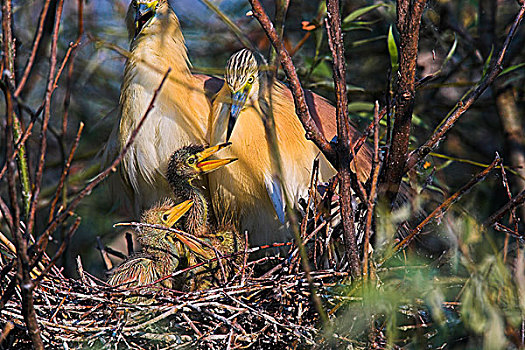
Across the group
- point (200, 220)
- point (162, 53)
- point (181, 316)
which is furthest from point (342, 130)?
point (162, 53)

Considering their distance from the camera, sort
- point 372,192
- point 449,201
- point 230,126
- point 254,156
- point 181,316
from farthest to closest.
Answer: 1. point 254,156
2. point 230,126
3. point 181,316
4. point 449,201
5. point 372,192

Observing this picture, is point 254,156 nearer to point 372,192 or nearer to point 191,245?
point 191,245

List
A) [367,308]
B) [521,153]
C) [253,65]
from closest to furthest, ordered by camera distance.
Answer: [367,308] < [253,65] < [521,153]

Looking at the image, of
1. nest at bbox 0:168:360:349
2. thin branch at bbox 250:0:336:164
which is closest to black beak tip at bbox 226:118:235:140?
nest at bbox 0:168:360:349

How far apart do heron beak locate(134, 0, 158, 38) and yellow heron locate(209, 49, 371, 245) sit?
0.33 metres

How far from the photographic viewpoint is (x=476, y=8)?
2715mm

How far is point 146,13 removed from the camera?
1.90 meters

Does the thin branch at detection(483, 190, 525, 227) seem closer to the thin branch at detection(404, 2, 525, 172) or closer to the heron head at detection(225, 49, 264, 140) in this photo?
the thin branch at detection(404, 2, 525, 172)

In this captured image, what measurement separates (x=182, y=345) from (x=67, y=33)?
5.45ft

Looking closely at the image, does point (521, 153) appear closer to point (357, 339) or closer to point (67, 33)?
point (357, 339)

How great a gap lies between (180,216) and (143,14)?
0.65 metres

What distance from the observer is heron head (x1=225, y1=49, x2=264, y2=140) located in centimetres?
173

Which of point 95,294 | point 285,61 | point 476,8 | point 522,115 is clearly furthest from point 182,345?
point 476,8

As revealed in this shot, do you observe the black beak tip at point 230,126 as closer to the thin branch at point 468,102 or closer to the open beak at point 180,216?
the open beak at point 180,216
